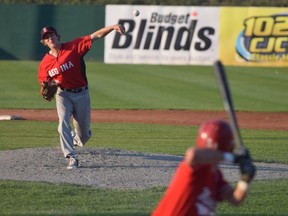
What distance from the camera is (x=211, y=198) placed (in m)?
5.40

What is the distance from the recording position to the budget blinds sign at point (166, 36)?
32375 millimetres

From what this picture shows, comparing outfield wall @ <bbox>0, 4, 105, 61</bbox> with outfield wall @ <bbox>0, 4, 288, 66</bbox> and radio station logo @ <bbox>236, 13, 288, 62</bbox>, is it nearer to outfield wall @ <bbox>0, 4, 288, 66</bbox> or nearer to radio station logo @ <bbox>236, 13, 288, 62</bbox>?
outfield wall @ <bbox>0, 4, 288, 66</bbox>

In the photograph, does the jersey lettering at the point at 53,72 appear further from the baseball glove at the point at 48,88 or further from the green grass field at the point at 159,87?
the green grass field at the point at 159,87

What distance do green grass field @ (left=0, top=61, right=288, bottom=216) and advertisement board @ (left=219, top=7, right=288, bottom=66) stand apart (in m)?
0.83

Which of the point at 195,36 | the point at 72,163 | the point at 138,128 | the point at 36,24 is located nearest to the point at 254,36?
the point at 195,36

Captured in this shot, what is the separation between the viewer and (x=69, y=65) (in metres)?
11.3

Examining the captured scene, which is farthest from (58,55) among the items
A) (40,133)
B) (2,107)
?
(2,107)

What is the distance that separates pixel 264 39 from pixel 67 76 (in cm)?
2138

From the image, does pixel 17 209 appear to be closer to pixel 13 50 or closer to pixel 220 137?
pixel 220 137

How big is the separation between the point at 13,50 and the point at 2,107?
13009 mm

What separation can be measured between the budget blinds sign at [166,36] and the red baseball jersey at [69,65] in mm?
20865

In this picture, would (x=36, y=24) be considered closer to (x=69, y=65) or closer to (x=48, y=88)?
(x=48, y=88)

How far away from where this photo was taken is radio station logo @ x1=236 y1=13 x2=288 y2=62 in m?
31.9

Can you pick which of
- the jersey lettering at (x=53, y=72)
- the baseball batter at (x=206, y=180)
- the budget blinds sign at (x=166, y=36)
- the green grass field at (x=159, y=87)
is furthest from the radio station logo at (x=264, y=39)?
the baseball batter at (x=206, y=180)
